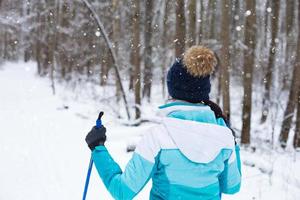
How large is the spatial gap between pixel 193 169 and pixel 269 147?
38.0ft

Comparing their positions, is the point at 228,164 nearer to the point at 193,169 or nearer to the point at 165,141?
the point at 193,169

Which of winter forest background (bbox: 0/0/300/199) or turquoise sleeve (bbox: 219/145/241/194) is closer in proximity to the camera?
turquoise sleeve (bbox: 219/145/241/194)

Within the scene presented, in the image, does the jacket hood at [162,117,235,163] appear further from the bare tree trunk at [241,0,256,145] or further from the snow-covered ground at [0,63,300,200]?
the bare tree trunk at [241,0,256,145]

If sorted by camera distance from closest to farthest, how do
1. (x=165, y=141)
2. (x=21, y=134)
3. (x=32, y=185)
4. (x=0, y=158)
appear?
(x=165, y=141) < (x=32, y=185) < (x=0, y=158) < (x=21, y=134)

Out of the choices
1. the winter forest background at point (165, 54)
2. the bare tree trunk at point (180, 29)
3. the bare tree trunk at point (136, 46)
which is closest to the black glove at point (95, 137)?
the winter forest background at point (165, 54)

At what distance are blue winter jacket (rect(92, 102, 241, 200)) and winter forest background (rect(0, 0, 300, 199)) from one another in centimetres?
281

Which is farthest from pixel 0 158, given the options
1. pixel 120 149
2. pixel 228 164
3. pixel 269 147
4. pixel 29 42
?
pixel 29 42

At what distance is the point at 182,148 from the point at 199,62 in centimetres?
52

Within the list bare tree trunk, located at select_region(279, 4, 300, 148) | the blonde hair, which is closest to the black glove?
the blonde hair

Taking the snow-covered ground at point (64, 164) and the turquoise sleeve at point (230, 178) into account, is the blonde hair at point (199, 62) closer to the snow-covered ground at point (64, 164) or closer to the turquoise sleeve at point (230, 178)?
the turquoise sleeve at point (230, 178)

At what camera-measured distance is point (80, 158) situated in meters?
9.07

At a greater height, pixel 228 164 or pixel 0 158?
pixel 228 164

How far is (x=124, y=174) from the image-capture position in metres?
2.54

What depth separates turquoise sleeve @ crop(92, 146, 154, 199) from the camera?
2.47 meters
